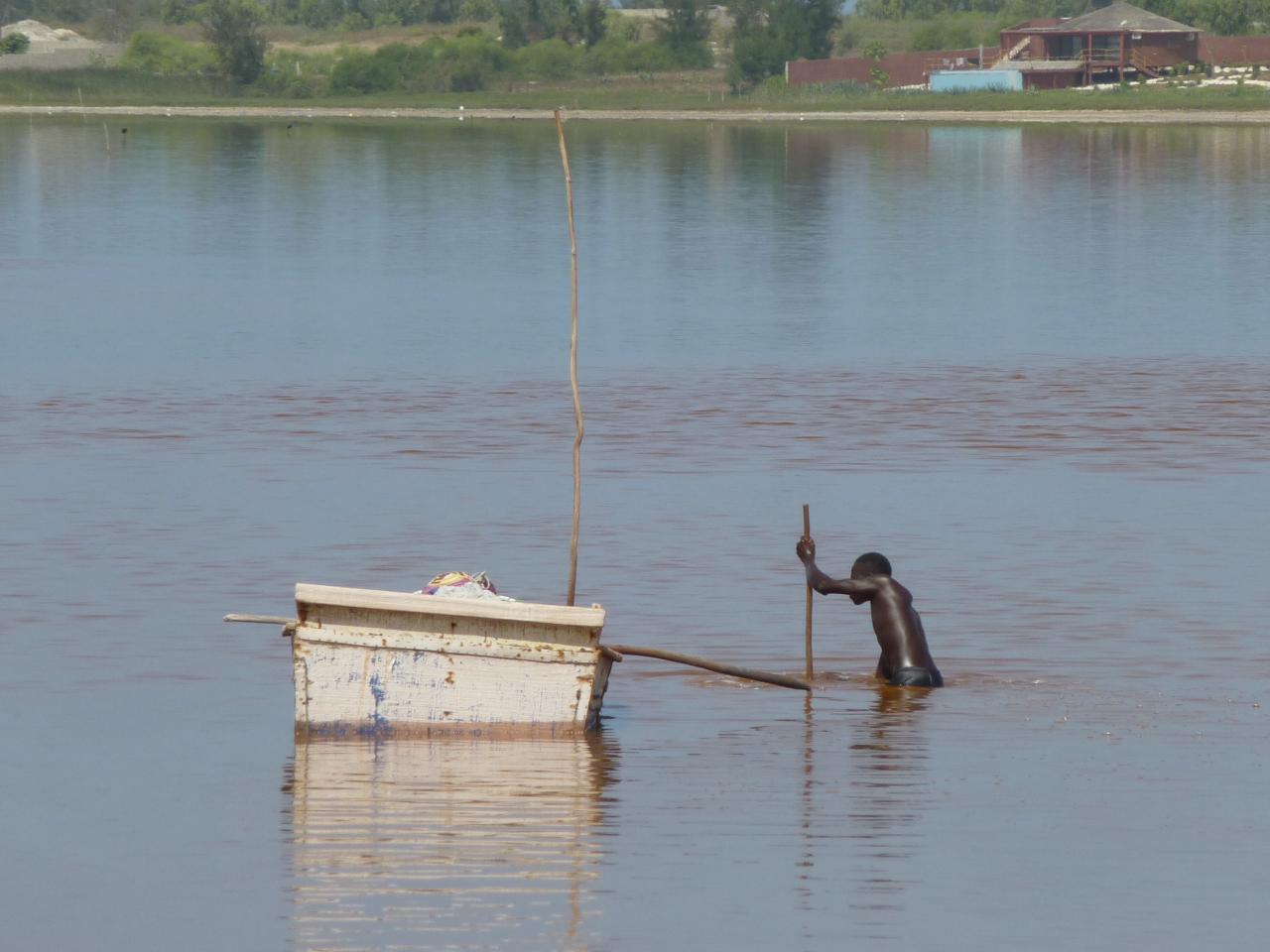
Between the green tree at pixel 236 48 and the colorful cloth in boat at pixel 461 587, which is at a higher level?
the green tree at pixel 236 48

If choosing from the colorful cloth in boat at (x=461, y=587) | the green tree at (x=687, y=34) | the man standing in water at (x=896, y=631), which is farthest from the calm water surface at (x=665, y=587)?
the green tree at (x=687, y=34)

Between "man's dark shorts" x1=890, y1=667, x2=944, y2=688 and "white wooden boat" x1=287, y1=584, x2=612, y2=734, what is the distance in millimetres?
1853

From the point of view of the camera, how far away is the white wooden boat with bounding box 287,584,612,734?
10258mm

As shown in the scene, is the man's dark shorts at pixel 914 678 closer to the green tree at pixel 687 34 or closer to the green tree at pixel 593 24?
the green tree at pixel 687 34

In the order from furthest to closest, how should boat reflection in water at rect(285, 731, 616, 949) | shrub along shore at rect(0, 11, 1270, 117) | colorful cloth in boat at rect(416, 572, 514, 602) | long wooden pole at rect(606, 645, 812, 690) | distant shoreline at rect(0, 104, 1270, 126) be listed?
shrub along shore at rect(0, 11, 1270, 117) → distant shoreline at rect(0, 104, 1270, 126) → long wooden pole at rect(606, 645, 812, 690) → colorful cloth in boat at rect(416, 572, 514, 602) → boat reflection in water at rect(285, 731, 616, 949)

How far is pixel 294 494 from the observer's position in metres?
18.0

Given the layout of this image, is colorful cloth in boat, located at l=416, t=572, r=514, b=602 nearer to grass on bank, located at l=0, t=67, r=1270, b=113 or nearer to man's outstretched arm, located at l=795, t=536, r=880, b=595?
man's outstretched arm, located at l=795, t=536, r=880, b=595

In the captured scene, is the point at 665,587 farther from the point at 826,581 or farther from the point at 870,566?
the point at 826,581

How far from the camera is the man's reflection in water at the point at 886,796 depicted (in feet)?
29.1

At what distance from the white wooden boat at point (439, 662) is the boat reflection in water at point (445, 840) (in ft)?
0.42

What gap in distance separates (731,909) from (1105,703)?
12.3 feet

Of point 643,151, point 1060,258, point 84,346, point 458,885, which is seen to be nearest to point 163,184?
point 643,151

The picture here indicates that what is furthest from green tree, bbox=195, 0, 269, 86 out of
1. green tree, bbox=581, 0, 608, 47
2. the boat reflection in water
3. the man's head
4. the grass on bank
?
the boat reflection in water

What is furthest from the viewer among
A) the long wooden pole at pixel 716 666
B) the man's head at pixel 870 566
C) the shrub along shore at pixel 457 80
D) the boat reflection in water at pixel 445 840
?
the shrub along shore at pixel 457 80
